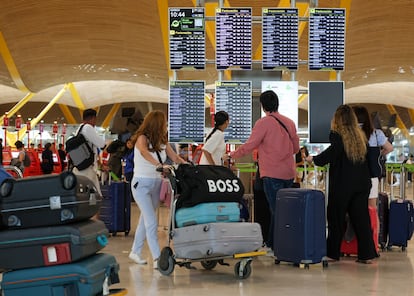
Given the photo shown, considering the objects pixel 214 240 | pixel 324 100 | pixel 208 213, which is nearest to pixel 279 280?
pixel 214 240

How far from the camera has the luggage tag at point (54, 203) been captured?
3.66m

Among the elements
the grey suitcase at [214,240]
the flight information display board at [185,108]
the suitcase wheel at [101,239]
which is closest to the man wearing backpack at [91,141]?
the flight information display board at [185,108]

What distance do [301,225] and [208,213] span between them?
1115 mm

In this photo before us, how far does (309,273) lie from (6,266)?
10.4ft

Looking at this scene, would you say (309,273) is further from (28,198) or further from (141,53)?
(141,53)

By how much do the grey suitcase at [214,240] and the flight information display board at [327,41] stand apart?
3464mm

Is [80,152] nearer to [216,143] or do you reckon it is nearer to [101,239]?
[216,143]

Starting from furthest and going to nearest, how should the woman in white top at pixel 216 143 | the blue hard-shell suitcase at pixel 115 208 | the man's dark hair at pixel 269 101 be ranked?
1. the blue hard-shell suitcase at pixel 115 208
2. the woman in white top at pixel 216 143
3. the man's dark hair at pixel 269 101

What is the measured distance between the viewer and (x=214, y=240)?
222 inches

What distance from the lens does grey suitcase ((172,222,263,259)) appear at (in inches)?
222

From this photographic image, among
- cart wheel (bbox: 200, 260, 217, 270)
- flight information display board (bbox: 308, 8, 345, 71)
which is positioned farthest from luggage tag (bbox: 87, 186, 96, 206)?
flight information display board (bbox: 308, 8, 345, 71)

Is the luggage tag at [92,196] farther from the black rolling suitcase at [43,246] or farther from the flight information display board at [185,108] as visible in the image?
the flight information display board at [185,108]

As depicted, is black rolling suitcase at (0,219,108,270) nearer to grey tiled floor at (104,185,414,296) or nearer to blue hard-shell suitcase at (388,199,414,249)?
grey tiled floor at (104,185,414,296)

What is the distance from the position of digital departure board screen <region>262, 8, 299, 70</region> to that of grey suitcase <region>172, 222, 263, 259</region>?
3.29 metres
